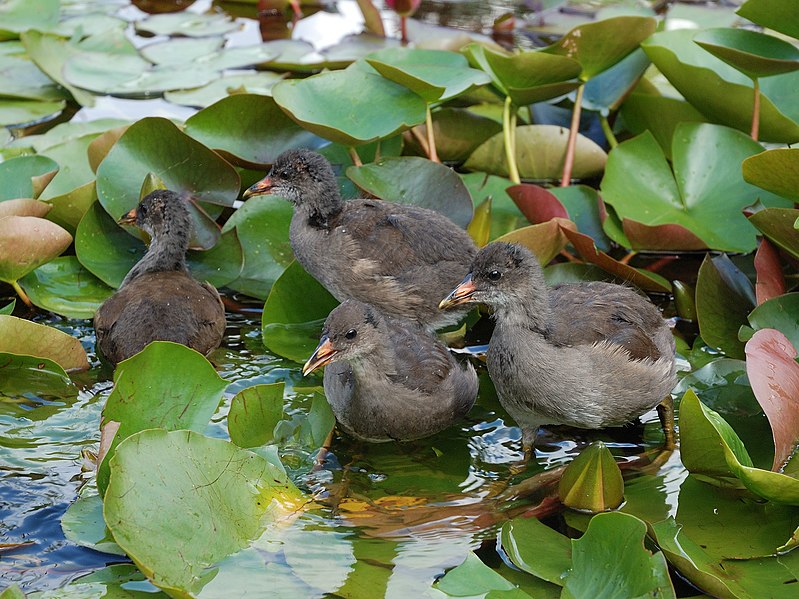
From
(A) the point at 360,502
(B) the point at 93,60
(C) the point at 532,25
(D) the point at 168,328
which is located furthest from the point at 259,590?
(C) the point at 532,25

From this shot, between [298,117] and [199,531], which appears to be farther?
[298,117]

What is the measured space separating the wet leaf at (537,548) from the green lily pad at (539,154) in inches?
122

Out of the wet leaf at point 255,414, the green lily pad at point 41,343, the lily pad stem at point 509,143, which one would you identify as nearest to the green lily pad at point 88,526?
the wet leaf at point 255,414

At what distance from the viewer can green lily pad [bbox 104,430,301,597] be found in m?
3.28

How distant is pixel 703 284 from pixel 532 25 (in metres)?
5.11

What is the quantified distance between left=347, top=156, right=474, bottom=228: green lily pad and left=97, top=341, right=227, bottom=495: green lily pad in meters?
2.03

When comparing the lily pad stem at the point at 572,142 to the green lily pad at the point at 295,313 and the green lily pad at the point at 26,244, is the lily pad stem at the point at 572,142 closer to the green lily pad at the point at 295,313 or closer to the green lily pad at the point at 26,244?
the green lily pad at the point at 295,313

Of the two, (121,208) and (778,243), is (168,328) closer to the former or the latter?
(121,208)

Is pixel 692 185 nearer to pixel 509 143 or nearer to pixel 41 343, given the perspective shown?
pixel 509 143

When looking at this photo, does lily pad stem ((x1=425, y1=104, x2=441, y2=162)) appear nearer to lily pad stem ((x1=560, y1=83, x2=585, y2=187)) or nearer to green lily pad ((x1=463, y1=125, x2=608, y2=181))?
green lily pad ((x1=463, y1=125, x2=608, y2=181))

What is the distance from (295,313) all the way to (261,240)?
65 centimetres

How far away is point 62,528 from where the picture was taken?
365 cm

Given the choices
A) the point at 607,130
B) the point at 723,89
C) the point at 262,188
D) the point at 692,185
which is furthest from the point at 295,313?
the point at 723,89

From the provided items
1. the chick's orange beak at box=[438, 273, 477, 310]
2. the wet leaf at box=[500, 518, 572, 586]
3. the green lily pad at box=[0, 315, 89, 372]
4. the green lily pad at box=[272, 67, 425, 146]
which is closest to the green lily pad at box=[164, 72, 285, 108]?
the green lily pad at box=[272, 67, 425, 146]
